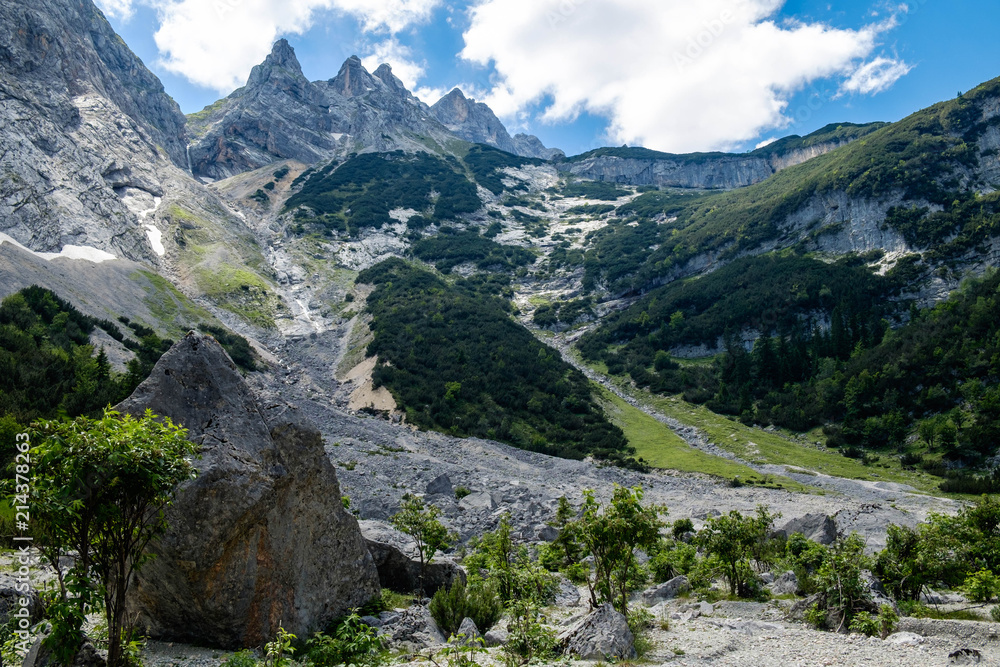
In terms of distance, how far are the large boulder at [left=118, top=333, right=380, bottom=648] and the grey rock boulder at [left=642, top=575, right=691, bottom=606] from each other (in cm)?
1111

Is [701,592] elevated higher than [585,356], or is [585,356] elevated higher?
[585,356]

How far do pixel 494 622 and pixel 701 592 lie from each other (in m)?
8.25

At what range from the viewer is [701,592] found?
706 inches

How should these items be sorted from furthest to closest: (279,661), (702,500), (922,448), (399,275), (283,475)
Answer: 1. (399,275)
2. (922,448)
3. (702,500)
4. (283,475)
5. (279,661)

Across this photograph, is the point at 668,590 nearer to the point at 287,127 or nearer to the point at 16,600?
the point at 16,600

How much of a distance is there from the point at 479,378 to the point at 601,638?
5042cm

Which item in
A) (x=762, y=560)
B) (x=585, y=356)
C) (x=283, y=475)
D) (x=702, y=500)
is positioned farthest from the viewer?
(x=585, y=356)

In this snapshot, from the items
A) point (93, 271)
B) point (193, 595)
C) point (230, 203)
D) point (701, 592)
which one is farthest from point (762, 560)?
point (230, 203)

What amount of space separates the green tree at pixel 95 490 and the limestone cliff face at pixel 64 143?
6988cm

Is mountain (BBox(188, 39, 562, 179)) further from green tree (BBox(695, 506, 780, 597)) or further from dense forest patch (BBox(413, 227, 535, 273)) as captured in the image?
green tree (BBox(695, 506, 780, 597))

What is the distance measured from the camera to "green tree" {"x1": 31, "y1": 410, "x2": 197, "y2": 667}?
239 inches

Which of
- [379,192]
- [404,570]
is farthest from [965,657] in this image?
[379,192]

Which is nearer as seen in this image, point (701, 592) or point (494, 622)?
point (494, 622)

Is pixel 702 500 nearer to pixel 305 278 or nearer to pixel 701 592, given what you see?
pixel 701 592
